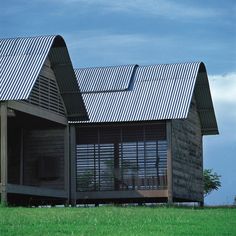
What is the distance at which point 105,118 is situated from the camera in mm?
30266

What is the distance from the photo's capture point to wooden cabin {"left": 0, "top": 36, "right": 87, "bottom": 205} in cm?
2600

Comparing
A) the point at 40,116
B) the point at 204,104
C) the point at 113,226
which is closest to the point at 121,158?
the point at 40,116

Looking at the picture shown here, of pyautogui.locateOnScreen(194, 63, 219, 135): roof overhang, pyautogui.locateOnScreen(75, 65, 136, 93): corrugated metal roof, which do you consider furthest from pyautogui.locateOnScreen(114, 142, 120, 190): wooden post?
pyautogui.locateOnScreen(194, 63, 219, 135): roof overhang

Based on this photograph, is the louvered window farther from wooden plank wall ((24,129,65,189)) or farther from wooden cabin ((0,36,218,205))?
wooden plank wall ((24,129,65,189))

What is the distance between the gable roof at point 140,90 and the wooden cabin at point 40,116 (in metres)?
1.48

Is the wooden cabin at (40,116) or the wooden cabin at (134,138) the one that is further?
the wooden cabin at (134,138)

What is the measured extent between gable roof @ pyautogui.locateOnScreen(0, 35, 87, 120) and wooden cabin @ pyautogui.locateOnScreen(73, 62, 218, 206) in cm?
110

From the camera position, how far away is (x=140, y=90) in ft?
103

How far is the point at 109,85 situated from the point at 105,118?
247 cm

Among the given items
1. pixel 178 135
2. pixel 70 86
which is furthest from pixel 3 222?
pixel 178 135

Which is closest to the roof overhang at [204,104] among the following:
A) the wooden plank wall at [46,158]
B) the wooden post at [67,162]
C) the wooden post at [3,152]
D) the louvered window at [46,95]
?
the wooden post at [67,162]

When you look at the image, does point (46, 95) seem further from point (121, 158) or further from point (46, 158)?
point (121, 158)

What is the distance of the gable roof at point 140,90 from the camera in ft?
98.1

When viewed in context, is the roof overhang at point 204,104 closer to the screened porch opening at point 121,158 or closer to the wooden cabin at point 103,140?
the wooden cabin at point 103,140
